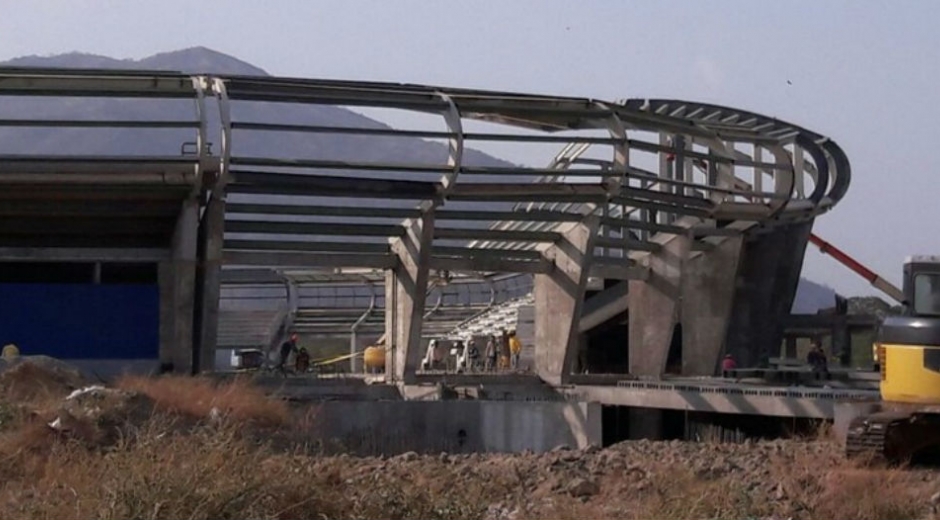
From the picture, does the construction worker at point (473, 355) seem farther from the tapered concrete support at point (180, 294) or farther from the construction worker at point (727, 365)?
the tapered concrete support at point (180, 294)

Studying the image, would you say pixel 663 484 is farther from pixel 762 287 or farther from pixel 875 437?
pixel 762 287

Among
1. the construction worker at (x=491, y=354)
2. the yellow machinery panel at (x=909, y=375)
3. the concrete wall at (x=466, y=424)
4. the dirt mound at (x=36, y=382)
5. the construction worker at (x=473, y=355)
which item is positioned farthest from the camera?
the construction worker at (x=473, y=355)

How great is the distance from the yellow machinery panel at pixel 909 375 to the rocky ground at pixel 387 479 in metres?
1.15

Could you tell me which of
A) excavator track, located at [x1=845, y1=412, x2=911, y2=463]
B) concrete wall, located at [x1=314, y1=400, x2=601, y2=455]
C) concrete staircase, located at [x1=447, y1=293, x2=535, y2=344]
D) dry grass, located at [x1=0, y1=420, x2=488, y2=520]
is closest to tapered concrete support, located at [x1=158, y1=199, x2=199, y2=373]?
concrete wall, located at [x1=314, y1=400, x2=601, y2=455]

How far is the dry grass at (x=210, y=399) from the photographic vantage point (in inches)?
1061

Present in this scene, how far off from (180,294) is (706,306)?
1663cm

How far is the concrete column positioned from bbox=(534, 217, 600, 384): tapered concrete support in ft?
9.63

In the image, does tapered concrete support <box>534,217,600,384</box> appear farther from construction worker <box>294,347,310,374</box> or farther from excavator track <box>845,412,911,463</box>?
excavator track <box>845,412,911,463</box>

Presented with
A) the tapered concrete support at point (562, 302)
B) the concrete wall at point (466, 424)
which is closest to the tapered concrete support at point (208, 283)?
the concrete wall at point (466, 424)

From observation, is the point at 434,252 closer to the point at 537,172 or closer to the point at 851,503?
the point at 537,172

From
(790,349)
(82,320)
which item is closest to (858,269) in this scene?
(790,349)

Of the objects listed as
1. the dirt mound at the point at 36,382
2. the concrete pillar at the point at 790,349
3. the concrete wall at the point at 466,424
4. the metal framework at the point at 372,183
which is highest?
the metal framework at the point at 372,183

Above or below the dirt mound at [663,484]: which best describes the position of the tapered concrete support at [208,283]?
above

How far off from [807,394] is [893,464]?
13.8 meters
